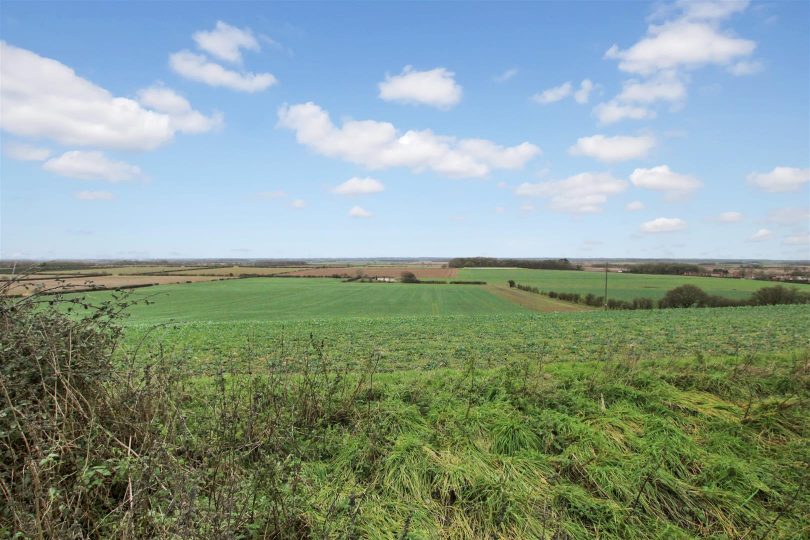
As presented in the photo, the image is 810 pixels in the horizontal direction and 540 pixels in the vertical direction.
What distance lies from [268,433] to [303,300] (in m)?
48.4

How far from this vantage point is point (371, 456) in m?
4.86

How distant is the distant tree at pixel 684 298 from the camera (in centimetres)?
→ 4569

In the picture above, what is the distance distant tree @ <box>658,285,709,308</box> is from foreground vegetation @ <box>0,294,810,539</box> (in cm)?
4643

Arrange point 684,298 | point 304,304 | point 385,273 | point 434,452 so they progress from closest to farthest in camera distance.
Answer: point 434,452, point 684,298, point 304,304, point 385,273

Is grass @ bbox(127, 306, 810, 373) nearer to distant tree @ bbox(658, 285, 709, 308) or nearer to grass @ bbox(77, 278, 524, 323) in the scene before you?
grass @ bbox(77, 278, 524, 323)

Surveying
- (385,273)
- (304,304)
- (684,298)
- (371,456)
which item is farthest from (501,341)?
(385,273)

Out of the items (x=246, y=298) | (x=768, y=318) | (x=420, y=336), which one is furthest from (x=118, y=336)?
(x=246, y=298)

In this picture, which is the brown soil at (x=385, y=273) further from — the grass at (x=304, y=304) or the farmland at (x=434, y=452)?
the farmland at (x=434, y=452)

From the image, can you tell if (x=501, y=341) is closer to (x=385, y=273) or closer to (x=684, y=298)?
(x=684, y=298)

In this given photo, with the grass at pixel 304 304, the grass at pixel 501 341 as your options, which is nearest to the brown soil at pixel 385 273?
the grass at pixel 304 304

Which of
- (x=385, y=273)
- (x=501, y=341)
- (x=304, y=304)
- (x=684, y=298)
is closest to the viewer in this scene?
(x=501, y=341)

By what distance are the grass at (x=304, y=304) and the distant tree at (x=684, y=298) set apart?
60.0 ft

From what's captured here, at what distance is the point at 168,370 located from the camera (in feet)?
18.5

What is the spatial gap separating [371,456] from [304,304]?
1756 inches
